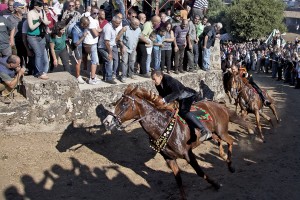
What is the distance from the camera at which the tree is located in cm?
3853

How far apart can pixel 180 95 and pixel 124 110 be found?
50.4 inches

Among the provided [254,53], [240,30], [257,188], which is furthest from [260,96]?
[240,30]

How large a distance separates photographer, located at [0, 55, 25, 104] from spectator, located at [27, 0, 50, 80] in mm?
647

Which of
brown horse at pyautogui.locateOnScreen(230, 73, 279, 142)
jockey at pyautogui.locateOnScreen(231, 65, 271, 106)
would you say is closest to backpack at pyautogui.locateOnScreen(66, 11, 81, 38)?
jockey at pyautogui.locateOnScreen(231, 65, 271, 106)

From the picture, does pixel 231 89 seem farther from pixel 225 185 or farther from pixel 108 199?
pixel 108 199

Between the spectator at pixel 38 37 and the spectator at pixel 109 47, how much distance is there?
5.40 feet

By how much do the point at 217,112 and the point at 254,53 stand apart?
21.8m

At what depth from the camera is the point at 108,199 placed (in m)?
7.62

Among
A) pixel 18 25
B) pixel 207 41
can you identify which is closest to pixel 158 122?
pixel 18 25

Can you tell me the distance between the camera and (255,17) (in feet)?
126

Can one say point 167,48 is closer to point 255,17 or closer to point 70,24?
point 70,24

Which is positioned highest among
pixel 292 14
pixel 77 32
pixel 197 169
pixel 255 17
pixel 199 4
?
pixel 292 14

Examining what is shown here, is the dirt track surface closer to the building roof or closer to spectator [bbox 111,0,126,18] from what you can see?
spectator [bbox 111,0,126,18]

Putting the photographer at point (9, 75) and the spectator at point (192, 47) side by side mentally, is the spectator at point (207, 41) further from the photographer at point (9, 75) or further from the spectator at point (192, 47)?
the photographer at point (9, 75)
